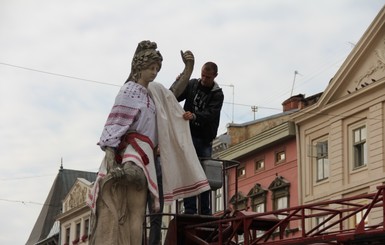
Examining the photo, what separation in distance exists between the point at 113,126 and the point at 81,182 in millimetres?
51218

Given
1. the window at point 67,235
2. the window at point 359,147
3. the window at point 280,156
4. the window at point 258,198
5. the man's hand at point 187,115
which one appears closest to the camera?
the man's hand at point 187,115

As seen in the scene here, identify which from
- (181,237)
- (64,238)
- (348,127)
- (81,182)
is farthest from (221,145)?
(181,237)

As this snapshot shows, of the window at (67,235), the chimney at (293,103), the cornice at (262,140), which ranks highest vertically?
the chimney at (293,103)

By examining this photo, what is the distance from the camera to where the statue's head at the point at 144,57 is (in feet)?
30.9

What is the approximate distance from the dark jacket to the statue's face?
1.31 meters

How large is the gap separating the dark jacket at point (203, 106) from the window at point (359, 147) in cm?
2455

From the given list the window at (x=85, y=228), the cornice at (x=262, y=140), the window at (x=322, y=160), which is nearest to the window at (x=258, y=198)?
the cornice at (x=262, y=140)

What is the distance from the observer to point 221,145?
147 ft

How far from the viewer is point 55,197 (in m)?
71.9

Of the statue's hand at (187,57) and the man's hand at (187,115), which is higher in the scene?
the statue's hand at (187,57)

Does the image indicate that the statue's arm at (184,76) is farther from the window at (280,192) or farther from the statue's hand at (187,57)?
the window at (280,192)

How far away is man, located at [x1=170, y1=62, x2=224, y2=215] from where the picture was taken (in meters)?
10.8

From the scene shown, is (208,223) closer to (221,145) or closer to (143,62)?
(143,62)

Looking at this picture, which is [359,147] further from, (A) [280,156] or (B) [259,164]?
(B) [259,164]
